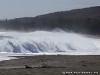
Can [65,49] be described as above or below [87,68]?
below

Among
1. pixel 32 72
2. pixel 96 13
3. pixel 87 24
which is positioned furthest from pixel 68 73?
pixel 96 13

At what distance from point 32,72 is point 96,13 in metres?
105

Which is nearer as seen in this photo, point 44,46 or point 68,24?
point 44,46

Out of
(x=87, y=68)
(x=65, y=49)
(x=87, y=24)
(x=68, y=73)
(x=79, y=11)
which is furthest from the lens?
(x=79, y=11)

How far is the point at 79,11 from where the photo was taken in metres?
139

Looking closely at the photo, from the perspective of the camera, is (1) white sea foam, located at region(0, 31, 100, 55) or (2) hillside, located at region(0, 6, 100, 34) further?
(2) hillside, located at region(0, 6, 100, 34)

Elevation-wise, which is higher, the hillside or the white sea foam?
the white sea foam

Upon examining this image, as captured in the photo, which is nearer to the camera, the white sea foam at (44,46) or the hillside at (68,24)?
the white sea foam at (44,46)

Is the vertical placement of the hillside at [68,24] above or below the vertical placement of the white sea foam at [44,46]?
below

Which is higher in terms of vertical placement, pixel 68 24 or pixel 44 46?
pixel 44 46

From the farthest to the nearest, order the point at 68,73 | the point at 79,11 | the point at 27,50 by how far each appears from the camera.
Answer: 1. the point at 79,11
2. the point at 27,50
3. the point at 68,73

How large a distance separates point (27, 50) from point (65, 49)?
5332 millimetres

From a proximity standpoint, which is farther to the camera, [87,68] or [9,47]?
[9,47]

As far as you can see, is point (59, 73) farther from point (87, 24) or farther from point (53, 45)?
point (87, 24)
